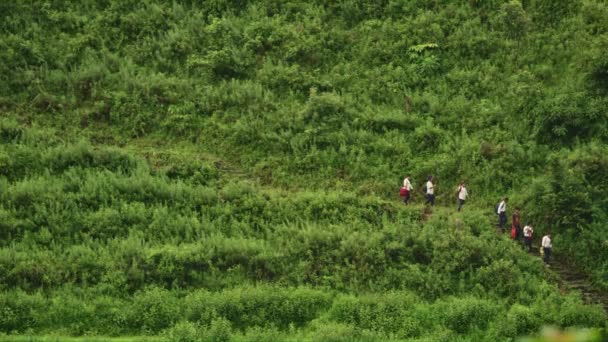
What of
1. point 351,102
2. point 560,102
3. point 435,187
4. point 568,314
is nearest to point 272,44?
point 351,102

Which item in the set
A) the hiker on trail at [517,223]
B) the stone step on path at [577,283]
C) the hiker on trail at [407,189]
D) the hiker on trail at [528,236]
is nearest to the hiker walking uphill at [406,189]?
the hiker on trail at [407,189]

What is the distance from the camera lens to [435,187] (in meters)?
26.2

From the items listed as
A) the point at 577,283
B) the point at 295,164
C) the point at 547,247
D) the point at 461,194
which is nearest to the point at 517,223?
the point at 547,247

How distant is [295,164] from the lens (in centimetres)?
2683

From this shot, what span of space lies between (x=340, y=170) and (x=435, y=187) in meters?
3.66

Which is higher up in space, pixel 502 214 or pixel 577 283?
pixel 502 214

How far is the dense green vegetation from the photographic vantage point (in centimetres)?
2009

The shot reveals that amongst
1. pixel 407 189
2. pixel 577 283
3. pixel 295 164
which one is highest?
pixel 407 189

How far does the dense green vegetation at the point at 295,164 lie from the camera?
20094 millimetres

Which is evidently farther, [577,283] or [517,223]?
[517,223]

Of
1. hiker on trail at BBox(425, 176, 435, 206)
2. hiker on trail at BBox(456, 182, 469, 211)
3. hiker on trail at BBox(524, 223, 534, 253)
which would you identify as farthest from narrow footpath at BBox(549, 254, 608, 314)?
hiker on trail at BBox(425, 176, 435, 206)

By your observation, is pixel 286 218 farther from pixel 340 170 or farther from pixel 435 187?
pixel 435 187

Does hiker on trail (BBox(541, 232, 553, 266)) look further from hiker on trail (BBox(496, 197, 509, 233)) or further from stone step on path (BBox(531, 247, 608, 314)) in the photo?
hiker on trail (BBox(496, 197, 509, 233))

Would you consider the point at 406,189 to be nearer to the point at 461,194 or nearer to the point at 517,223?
the point at 461,194
